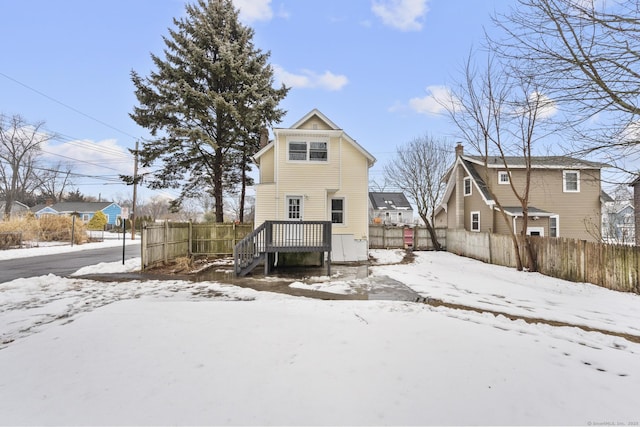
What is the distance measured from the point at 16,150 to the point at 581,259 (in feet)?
165

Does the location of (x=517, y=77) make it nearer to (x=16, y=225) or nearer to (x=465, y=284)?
(x=465, y=284)

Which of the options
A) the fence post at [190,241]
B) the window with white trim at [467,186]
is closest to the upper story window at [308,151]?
the fence post at [190,241]

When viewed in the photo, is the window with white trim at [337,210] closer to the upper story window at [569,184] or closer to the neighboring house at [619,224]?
the neighboring house at [619,224]

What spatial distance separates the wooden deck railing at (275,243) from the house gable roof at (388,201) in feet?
101

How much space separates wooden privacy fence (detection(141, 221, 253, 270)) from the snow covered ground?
431cm

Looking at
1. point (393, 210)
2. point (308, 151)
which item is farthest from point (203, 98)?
point (393, 210)

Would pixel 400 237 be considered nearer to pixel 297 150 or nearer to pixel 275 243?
pixel 297 150

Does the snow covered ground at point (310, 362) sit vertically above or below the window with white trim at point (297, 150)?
below

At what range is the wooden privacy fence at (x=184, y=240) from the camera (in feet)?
35.2

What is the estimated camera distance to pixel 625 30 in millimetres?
4000

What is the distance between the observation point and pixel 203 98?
15.6 meters

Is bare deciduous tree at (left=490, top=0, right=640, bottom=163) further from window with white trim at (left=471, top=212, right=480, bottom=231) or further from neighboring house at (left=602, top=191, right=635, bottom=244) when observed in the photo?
window with white trim at (left=471, top=212, right=480, bottom=231)

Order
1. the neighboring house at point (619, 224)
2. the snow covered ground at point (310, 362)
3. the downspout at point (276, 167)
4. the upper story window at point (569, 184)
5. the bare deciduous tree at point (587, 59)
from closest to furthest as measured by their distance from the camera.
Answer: the snow covered ground at point (310, 362) → the bare deciduous tree at point (587, 59) → the neighboring house at point (619, 224) → the downspout at point (276, 167) → the upper story window at point (569, 184)

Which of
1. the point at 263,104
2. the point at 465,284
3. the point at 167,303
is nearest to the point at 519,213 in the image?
the point at 465,284
